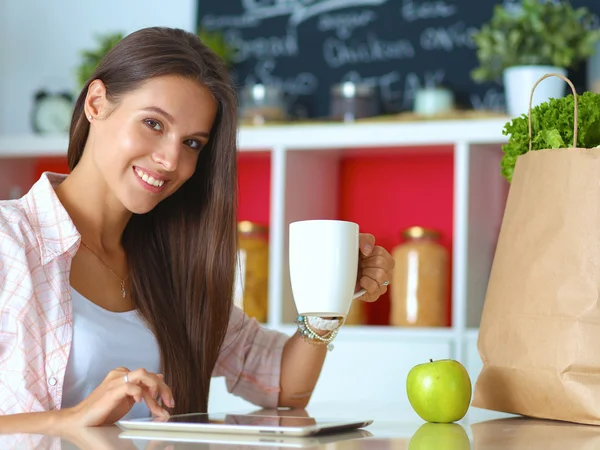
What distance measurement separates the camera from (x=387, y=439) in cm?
90

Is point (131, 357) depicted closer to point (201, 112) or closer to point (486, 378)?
point (201, 112)

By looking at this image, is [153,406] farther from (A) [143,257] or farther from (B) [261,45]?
(B) [261,45]

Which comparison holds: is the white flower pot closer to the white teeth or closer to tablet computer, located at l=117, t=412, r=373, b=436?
the white teeth

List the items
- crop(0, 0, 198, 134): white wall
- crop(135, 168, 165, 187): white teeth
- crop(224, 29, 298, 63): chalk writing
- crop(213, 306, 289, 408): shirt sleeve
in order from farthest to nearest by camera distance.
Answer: crop(0, 0, 198, 134): white wall, crop(224, 29, 298, 63): chalk writing, crop(213, 306, 289, 408): shirt sleeve, crop(135, 168, 165, 187): white teeth

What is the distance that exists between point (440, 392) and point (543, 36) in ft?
4.68

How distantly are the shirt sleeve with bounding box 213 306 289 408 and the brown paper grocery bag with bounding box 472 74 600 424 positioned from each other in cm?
49

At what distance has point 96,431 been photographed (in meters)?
0.95

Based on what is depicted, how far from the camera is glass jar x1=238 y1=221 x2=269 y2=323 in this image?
2.49 m

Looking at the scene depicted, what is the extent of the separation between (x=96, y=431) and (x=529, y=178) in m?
0.57

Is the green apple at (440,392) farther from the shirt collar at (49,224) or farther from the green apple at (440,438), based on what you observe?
the shirt collar at (49,224)

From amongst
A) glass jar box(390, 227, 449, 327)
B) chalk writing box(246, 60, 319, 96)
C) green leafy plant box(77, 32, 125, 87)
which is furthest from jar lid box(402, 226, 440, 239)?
green leafy plant box(77, 32, 125, 87)

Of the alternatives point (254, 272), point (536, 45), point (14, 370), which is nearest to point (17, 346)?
point (14, 370)

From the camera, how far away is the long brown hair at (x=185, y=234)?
1428mm

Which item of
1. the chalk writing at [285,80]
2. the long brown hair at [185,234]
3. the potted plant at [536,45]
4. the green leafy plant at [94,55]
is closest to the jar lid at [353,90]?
the chalk writing at [285,80]
